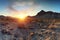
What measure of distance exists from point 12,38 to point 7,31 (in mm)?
440

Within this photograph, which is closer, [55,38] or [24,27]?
[55,38]

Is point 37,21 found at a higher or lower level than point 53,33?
higher

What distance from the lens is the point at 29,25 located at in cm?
850

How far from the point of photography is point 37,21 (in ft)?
27.3

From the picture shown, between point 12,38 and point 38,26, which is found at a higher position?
point 38,26

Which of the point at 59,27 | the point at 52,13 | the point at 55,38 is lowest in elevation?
the point at 55,38

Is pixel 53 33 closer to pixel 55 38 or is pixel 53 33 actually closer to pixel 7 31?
pixel 55 38

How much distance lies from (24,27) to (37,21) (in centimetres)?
78

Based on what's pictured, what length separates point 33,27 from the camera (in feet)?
27.9

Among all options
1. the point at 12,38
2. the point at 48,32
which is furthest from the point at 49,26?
the point at 12,38

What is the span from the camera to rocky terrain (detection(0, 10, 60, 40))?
8.16 metres

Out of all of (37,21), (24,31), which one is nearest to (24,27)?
(24,31)

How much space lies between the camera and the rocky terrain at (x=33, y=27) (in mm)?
8164

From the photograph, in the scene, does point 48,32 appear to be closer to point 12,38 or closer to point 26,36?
point 26,36
